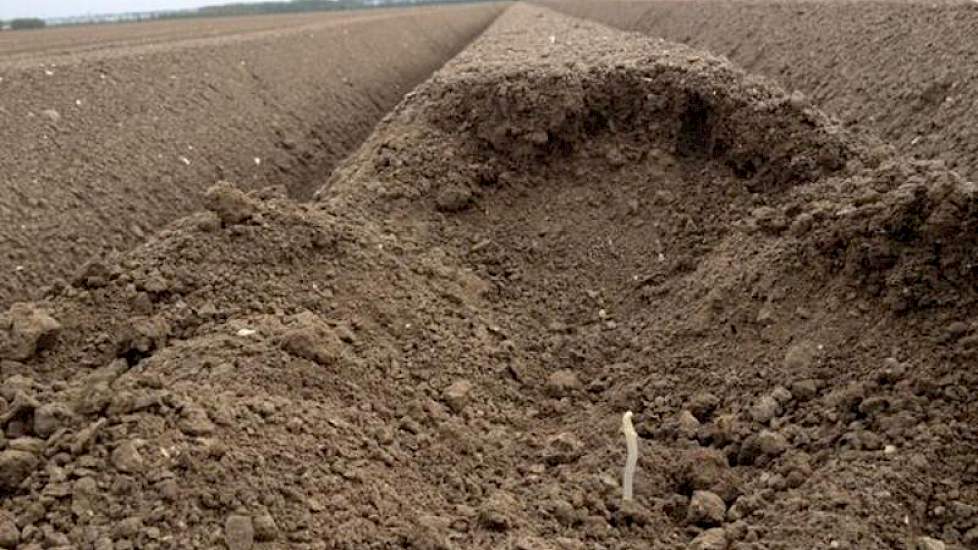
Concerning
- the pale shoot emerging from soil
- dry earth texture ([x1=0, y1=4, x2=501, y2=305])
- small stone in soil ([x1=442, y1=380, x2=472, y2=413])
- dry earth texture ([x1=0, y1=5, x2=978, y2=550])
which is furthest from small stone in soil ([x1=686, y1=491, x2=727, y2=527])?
dry earth texture ([x1=0, y1=4, x2=501, y2=305])

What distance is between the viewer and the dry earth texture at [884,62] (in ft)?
19.4

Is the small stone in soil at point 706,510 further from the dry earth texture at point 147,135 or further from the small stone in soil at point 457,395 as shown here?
the dry earth texture at point 147,135

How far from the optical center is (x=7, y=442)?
3041mm

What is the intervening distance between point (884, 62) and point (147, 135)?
6.48m

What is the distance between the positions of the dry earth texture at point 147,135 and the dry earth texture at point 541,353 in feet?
5.01

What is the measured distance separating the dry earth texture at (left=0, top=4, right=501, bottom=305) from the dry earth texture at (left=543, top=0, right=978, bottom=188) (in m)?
4.99

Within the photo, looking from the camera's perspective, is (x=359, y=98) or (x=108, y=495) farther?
(x=359, y=98)

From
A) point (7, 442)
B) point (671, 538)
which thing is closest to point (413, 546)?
point (671, 538)

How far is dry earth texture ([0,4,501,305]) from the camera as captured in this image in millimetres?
5746

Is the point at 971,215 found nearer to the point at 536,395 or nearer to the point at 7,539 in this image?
the point at 536,395

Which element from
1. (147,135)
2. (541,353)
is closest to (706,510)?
(541,353)

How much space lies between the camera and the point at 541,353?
181 inches

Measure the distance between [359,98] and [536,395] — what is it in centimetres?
856

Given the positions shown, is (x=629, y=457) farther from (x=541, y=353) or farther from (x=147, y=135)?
(x=147, y=135)
